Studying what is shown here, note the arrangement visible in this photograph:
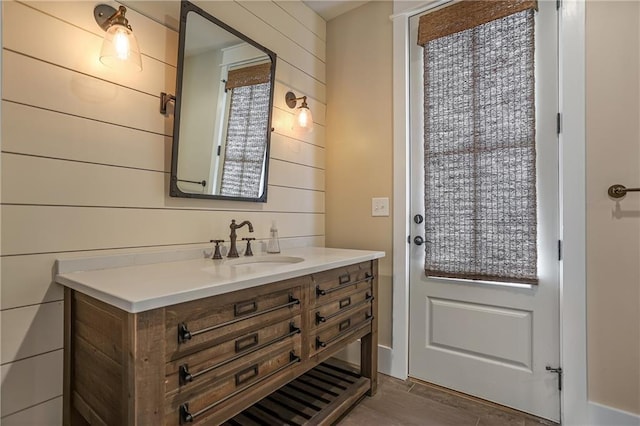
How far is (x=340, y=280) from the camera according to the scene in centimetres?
165

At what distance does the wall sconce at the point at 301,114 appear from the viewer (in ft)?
7.12

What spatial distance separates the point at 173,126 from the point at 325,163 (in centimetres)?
124

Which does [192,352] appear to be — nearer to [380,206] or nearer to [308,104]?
[380,206]

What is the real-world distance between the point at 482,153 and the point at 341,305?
46.6 inches

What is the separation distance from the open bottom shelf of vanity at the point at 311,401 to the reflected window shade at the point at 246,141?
1141mm

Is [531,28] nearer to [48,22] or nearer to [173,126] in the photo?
[173,126]

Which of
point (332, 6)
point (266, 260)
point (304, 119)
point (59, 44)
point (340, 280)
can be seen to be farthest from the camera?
point (332, 6)

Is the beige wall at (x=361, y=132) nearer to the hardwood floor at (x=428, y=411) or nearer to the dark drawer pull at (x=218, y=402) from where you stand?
the hardwood floor at (x=428, y=411)

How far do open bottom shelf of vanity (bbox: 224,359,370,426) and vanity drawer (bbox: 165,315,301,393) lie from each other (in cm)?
53

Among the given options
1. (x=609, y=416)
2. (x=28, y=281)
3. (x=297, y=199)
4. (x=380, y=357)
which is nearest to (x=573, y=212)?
(x=609, y=416)

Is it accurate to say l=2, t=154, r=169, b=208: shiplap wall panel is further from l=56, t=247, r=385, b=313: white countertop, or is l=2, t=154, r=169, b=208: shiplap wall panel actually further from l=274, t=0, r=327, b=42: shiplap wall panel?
l=274, t=0, r=327, b=42: shiplap wall panel

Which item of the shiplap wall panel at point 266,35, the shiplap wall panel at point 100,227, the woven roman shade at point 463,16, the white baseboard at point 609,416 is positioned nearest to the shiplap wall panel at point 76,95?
the shiplap wall panel at point 100,227

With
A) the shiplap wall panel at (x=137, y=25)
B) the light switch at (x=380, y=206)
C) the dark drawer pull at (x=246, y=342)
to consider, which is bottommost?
the dark drawer pull at (x=246, y=342)

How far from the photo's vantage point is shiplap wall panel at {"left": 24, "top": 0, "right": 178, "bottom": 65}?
1187mm
